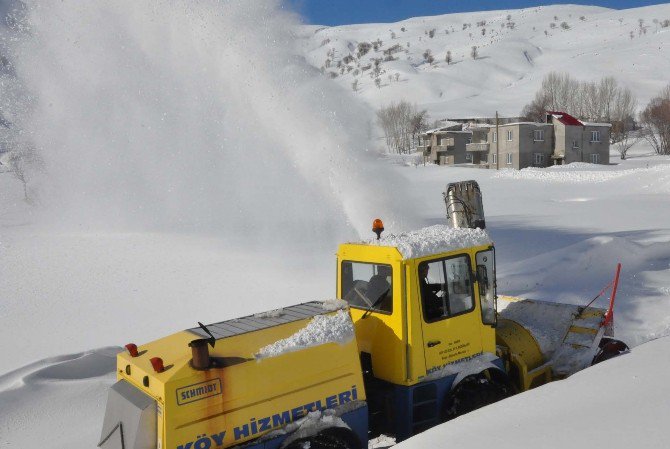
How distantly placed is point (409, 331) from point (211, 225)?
50.0ft

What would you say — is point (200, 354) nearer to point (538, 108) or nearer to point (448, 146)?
point (448, 146)

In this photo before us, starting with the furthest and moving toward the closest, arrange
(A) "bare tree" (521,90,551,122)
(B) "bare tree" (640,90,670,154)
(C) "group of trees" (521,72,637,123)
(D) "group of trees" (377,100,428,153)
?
(D) "group of trees" (377,100,428,153)
(A) "bare tree" (521,90,551,122)
(C) "group of trees" (521,72,637,123)
(B) "bare tree" (640,90,670,154)

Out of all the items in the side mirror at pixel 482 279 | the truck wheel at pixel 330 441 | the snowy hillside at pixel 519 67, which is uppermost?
the snowy hillside at pixel 519 67

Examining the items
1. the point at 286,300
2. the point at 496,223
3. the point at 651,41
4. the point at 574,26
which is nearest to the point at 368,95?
the point at 651,41

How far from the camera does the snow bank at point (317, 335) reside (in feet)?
13.6

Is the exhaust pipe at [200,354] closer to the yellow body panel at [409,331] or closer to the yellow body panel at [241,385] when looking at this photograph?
the yellow body panel at [241,385]

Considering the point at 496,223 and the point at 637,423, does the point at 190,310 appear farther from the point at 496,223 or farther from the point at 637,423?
the point at 496,223

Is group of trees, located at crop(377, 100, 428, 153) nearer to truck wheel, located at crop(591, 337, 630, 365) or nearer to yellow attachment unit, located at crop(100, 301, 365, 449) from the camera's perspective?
truck wheel, located at crop(591, 337, 630, 365)

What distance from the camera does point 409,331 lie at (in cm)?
474

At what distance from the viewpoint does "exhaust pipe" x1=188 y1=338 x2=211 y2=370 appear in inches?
150

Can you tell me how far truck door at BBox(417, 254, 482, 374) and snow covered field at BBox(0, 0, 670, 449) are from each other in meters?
0.60

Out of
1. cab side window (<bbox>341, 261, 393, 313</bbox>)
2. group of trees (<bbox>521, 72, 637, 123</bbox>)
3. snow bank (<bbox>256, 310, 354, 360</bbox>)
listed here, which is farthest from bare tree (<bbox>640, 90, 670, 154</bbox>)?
snow bank (<bbox>256, 310, 354, 360</bbox>)

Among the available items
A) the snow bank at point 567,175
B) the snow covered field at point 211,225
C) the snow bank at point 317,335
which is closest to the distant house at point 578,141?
the snow bank at point 567,175

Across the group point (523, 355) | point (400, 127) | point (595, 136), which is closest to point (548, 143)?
point (595, 136)
